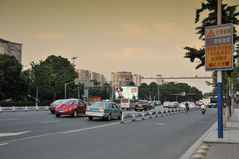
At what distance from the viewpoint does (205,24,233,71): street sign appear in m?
14.8

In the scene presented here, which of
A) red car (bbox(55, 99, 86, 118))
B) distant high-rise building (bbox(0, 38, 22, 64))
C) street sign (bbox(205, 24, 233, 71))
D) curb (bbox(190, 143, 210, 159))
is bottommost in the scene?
curb (bbox(190, 143, 210, 159))

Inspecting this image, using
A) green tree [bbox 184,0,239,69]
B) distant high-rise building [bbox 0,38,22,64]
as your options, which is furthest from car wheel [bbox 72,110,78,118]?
distant high-rise building [bbox 0,38,22,64]

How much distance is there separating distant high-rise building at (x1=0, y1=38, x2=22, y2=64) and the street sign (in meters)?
132

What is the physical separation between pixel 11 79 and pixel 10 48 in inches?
2872

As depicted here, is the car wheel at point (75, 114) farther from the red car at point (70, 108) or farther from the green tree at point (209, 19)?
the green tree at point (209, 19)

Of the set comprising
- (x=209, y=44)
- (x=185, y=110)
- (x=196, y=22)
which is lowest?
(x=185, y=110)

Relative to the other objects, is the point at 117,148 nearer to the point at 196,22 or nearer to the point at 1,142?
the point at 1,142

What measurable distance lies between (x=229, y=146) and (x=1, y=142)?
8.11 m

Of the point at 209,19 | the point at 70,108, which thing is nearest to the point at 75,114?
the point at 70,108

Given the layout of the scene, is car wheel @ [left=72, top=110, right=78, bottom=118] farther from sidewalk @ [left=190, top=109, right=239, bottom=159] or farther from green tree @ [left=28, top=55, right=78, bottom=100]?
green tree @ [left=28, top=55, right=78, bottom=100]

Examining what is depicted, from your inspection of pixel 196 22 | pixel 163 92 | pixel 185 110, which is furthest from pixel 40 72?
pixel 163 92

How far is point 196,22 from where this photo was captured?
67.7ft

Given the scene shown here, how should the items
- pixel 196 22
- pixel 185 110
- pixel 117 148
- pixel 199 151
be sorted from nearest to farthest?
1. pixel 199 151
2. pixel 117 148
3. pixel 196 22
4. pixel 185 110

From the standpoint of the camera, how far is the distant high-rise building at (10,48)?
14012 centimetres
